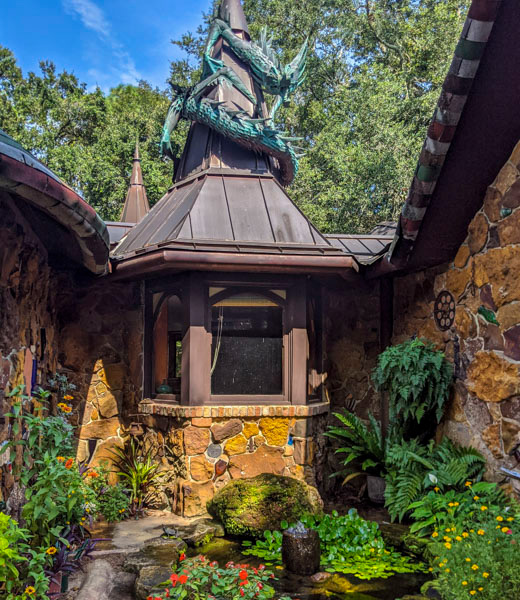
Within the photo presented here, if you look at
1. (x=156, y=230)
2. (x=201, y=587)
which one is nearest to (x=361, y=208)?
(x=156, y=230)

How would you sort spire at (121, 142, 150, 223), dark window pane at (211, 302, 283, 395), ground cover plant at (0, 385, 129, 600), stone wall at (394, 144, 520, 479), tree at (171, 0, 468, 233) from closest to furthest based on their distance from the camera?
ground cover plant at (0, 385, 129, 600), stone wall at (394, 144, 520, 479), dark window pane at (211, 302, 283, 395), spire at (121, 142, 150, 223), tree at (171, 0, 468, 233)

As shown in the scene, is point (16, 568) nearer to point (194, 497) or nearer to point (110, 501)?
point (110, 501)

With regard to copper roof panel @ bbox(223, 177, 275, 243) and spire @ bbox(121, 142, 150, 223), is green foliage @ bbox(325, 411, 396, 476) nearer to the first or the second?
copper roof panel @ bbox(223, 177, 275, 243)

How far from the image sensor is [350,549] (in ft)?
14.4

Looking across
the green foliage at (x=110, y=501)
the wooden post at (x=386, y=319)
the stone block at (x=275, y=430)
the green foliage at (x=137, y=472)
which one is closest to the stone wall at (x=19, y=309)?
the green foliage at (x=110, y=501)

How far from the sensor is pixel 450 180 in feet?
14.7

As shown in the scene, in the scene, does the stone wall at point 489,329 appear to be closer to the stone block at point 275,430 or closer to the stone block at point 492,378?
the stone block at point 492,378

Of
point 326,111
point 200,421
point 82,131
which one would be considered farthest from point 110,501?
point 82,131

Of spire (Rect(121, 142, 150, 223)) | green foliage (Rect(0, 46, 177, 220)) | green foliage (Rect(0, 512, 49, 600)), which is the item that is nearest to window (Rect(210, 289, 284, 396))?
green foliage (Rect(0, 512, 49, 600))

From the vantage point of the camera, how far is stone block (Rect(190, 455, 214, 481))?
5355 millimetres

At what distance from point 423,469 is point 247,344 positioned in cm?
261

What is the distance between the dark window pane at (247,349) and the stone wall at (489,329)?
196cm

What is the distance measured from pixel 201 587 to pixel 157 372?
10.8 ft

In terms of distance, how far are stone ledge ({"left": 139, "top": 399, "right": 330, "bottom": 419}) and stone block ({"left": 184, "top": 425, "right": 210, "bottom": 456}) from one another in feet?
0.47
